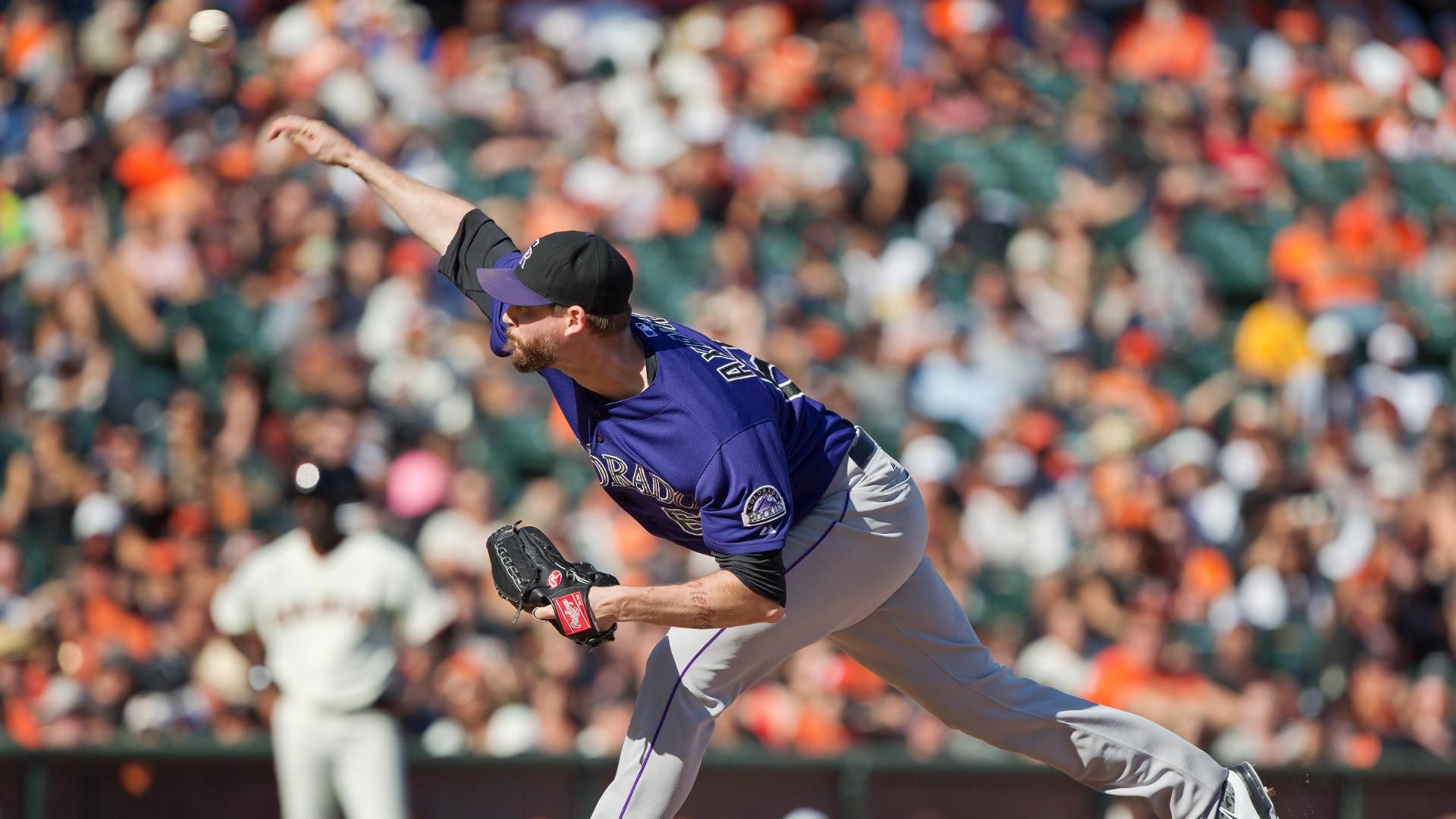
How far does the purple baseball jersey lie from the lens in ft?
13.1

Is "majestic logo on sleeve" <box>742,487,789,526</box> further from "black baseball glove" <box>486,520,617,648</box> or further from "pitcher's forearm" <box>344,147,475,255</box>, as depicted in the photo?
"pitcher's forearm" <box>344,147,475,255</box>

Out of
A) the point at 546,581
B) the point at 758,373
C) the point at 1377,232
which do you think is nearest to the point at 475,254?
the point at 758,373

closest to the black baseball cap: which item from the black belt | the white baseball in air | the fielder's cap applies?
the black belt

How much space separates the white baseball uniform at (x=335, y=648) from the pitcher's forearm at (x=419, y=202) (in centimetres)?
216

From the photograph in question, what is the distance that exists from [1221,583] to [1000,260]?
9.39 ft

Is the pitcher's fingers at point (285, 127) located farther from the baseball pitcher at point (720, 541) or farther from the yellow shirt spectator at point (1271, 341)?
the yellow shirt spectator at point (1271, 341)

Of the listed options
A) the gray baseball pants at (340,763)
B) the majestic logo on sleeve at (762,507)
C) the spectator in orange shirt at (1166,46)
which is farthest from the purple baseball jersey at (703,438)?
the spectator in orange shirt at (1166,46)

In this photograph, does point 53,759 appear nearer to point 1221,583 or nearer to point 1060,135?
point 1221,583

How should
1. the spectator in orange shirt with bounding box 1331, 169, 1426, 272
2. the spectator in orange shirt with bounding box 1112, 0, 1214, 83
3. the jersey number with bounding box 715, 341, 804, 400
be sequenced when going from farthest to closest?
the spectator in orange shirt with bounding box 1112, 0, 1214, 83 → the spectator in orange shirt with bounding box 1331, 169, 1426, 272 → the jersey number with bounding box 715, 341, 804, 400

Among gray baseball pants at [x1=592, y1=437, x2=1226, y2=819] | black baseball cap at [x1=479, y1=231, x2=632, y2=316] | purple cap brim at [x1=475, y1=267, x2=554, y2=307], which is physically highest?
black baseball cap at [x1=479, y1=231, x2=632, y2=316]

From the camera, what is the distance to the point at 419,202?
15.6 ft

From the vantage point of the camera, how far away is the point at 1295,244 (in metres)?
11.7

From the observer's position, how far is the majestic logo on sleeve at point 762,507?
3.97 metres

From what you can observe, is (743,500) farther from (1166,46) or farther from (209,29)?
(1166,46)
